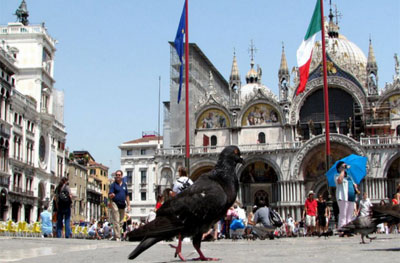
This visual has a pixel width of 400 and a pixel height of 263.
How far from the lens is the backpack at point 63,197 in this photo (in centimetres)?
1533

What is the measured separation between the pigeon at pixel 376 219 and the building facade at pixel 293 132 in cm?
3331

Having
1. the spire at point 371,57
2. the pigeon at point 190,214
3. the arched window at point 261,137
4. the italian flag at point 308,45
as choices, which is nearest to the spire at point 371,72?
the spire at point 371,57

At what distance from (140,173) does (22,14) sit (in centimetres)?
2342

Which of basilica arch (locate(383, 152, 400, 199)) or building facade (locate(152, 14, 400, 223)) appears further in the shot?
building facade (locate(152, 14, 400, 223))

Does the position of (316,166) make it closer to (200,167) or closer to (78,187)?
(200,167)

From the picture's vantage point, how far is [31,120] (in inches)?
1860

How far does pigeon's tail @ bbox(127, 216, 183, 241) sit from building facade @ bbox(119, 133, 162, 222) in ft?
181

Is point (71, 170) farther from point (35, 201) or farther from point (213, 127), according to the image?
point (213, 127)

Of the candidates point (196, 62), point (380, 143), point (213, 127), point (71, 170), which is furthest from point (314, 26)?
point (71, 170)

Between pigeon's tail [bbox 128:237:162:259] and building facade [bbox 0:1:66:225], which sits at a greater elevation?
building facade [bbox 0:1:66:225]

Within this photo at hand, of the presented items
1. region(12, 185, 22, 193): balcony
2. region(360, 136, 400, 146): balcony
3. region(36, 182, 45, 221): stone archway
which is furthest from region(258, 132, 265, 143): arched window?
region(12, 185, 22, 193): balcony

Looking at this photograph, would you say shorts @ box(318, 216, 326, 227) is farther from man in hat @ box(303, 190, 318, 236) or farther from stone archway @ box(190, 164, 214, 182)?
stone archway @ box(190, 164, 214, 182)

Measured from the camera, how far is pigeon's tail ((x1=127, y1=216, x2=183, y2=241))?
6.05 m

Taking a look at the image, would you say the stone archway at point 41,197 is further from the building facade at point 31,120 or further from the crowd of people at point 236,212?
the crowd of people at point 236,212
